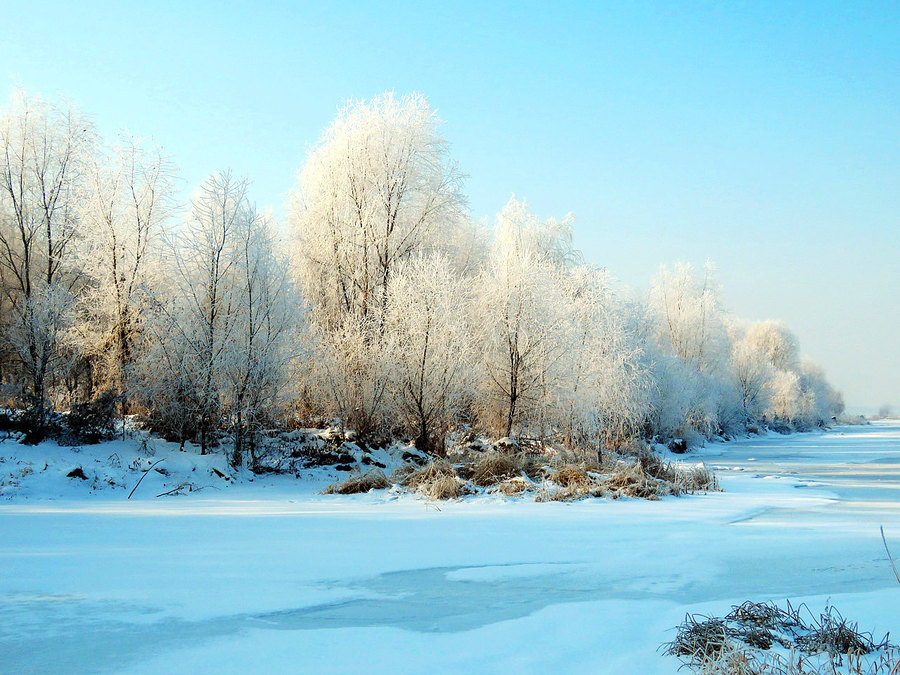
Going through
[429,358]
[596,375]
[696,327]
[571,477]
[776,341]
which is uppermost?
[776,341]

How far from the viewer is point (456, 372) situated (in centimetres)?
1566

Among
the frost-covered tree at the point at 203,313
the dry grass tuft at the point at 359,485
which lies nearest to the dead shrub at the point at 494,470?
the dry grass tuft at the point at 359,485

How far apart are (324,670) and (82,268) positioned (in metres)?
16.0

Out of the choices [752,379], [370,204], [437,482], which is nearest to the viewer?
[437,482]

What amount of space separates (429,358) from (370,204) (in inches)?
266

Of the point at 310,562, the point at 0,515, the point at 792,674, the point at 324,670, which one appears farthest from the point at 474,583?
the point at 0,515

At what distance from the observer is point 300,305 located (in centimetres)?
1606

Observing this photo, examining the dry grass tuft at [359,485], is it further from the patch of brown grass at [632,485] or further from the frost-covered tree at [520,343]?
the frost-covered tree at [520,343]

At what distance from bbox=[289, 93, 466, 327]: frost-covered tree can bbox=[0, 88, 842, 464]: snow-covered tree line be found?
6 cm

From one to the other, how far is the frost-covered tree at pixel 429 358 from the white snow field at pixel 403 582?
6745 millimetres

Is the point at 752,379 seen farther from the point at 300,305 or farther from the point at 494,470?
the point at 494,470

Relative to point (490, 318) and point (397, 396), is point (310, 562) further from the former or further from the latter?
point (490, 318)

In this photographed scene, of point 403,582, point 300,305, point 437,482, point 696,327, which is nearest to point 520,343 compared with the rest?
point 300,305

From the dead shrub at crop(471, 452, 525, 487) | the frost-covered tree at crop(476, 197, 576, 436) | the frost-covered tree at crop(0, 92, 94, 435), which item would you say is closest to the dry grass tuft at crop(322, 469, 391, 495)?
the dead shrub at crop(471, 452, 525, 487)
